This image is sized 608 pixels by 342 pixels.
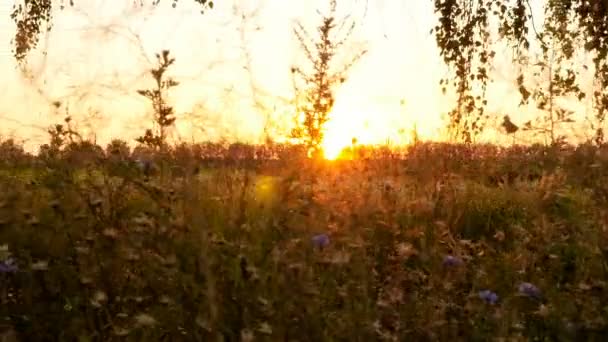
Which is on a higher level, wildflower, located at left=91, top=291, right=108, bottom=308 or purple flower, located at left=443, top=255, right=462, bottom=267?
purple flower, located at left=443, top=255, right=462, bottom=267

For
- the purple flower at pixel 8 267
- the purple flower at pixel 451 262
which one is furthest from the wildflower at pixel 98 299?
the purple flower at pixel 451 262

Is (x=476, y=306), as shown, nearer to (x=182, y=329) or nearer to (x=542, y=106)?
(x=182, y=329)

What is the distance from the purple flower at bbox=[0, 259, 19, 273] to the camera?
3.86 meters

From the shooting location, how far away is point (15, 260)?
432cm

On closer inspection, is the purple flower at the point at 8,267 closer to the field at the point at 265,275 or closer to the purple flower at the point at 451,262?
the field at the point at 265,275

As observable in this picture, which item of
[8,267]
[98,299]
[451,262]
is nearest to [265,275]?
[98,299]

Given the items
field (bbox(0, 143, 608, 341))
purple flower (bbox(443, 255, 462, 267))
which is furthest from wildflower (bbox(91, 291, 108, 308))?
purple flower (bbox(443, 255, 462, 267))

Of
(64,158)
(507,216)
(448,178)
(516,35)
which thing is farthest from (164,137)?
(516,35)

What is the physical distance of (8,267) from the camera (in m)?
3.89

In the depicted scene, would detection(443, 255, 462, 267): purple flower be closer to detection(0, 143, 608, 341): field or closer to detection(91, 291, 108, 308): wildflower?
detection(0, 143, 608, 341): field

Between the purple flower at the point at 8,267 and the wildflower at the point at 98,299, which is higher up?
the purple flower at the point at 8,267

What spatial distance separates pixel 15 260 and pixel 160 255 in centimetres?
75

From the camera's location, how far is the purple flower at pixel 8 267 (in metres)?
3.86

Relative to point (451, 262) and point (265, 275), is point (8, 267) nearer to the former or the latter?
point (265, 275)
